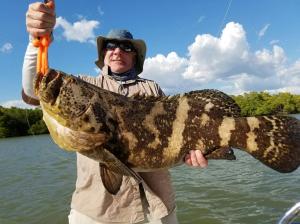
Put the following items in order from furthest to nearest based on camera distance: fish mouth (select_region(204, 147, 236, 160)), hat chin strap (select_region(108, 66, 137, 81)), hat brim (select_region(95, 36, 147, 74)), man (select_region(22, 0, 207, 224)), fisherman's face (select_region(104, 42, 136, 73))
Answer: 1. hat brim (select_region(95, 36, 147, 74))
2. fisherman's face (select_region(104, 42, 136, 73))
3. hat chin strap (select_region(108, 66, 137, 81))
4. man (select_region(22, 0, 207, 224))
5. fish mouth (select_region(204, 147, 236, 160))

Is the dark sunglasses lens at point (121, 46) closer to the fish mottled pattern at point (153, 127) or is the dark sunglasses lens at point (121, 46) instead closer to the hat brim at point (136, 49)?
the hat brim at point (136, 49)

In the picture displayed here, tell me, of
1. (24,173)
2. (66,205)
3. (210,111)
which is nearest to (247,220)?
(66,205)

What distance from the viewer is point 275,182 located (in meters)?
14.5

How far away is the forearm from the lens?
387cm

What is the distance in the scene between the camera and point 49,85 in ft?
11.0

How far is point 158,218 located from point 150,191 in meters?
0.33

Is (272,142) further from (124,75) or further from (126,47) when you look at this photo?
(126,47)

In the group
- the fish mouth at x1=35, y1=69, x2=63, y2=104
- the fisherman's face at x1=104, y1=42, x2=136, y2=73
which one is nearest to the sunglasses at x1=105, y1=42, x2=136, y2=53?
the fisherman's face at x1=104, y1=42, x2=136, y2=73

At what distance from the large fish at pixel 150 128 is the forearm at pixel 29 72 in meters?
0.58

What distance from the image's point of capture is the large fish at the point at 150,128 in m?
3.41

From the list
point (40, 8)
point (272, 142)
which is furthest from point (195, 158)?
point (40, 8)

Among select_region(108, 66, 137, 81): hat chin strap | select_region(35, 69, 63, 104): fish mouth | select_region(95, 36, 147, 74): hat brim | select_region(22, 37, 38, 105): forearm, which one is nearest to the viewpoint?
select_region(35, 69, 63, 104): fish mouth

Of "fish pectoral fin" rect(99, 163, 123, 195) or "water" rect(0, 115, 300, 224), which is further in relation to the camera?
"water" rect(0, 115, 300, 224)

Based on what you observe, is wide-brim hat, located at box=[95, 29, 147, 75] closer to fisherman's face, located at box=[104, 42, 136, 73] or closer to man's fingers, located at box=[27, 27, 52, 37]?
fisherman's face, located at box=[104, 42, 136, 73]
